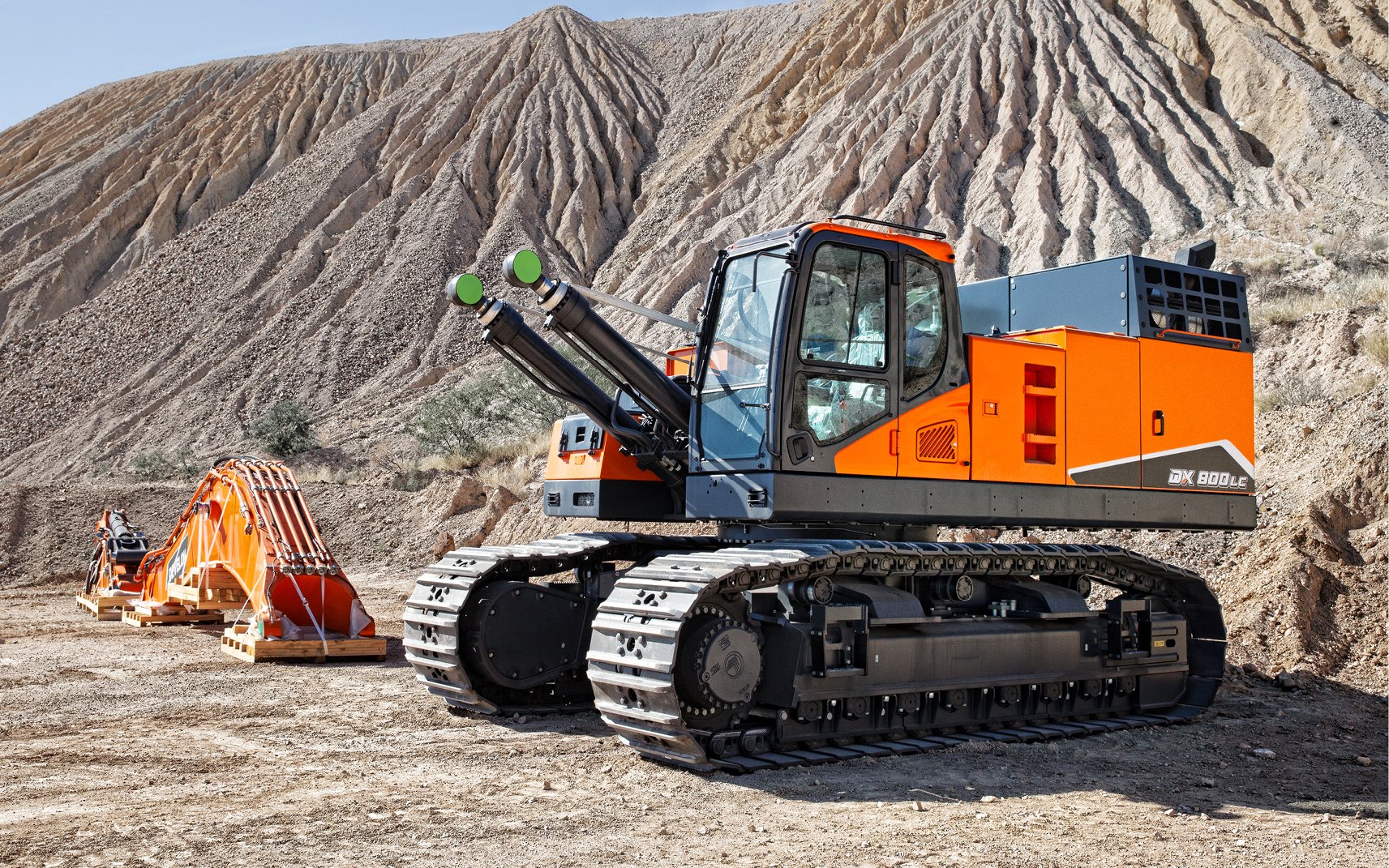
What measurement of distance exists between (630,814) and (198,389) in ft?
125

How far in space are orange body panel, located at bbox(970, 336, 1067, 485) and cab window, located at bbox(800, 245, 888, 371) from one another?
80cm

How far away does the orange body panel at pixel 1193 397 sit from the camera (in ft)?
28.9

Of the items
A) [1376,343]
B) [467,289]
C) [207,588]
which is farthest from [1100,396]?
[207,588]

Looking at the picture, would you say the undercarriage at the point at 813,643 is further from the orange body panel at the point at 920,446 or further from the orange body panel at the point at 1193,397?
the orange body panel at the point at 1193,397

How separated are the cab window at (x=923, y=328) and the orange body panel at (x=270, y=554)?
688 centimetres

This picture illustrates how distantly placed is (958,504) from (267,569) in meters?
7.21

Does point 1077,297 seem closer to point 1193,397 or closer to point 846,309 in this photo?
point 1193,397

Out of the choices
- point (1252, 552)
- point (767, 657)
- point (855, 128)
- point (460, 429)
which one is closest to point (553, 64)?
point (855, 128)

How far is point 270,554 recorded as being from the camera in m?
12.0

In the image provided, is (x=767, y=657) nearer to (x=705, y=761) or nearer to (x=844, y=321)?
(x=705, y=761)

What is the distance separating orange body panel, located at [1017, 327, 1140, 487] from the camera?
8.39 m

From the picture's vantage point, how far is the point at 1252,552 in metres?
12.1

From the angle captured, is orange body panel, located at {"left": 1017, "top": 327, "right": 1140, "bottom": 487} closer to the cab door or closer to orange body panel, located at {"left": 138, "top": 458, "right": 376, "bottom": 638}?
the cab door

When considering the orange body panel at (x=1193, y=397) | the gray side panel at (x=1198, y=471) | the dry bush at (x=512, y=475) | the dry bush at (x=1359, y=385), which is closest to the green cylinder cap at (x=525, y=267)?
the orange body panel at (x=1193, y=397)
